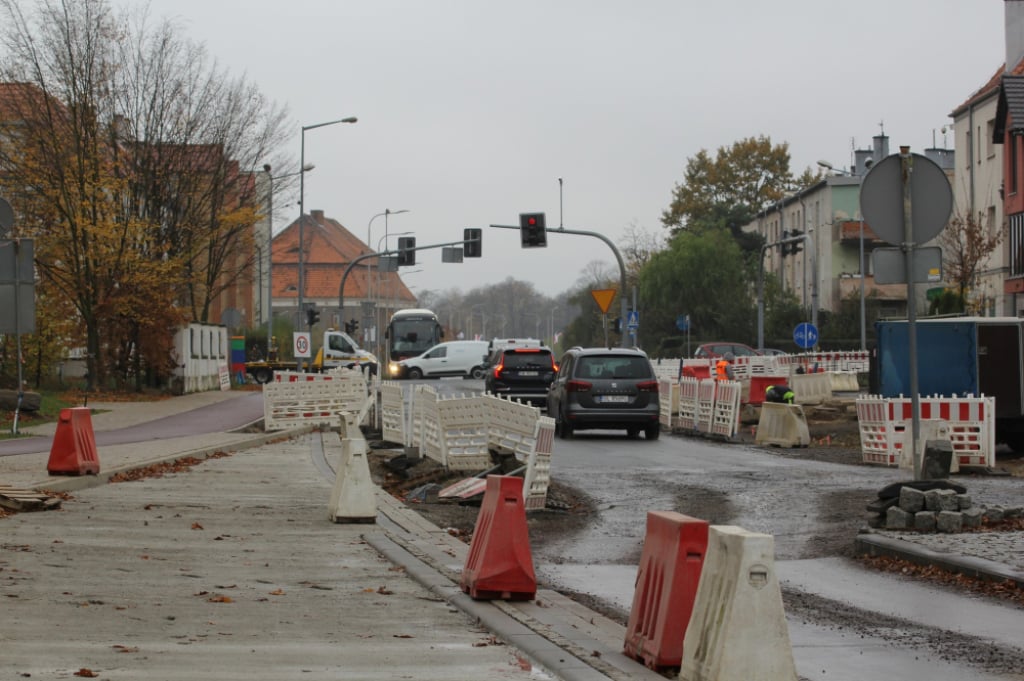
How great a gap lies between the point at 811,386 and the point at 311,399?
13.3 m

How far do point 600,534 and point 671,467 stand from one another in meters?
7.54

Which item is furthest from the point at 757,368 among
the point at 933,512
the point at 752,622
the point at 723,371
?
the point at 752,622

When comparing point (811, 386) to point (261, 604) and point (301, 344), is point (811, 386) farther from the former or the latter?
point (261, 604)

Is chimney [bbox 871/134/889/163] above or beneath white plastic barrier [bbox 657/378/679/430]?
above

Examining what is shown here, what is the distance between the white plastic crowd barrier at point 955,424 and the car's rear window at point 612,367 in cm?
730

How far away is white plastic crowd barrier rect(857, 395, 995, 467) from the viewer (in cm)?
1977

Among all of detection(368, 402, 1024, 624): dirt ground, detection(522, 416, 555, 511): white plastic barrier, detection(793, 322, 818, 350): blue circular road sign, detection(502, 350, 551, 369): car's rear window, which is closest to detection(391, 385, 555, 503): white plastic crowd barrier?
detection(522, 416, 555, 511): white plastic barrier

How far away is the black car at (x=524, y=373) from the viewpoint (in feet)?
120

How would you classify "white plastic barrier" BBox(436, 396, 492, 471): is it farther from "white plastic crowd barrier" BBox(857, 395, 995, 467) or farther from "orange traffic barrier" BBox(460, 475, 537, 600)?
"orange traffic barrier" BBox(460, 475, 537, 600)

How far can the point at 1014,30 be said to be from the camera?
2138 inches

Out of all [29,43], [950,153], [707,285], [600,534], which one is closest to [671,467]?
[600,534]

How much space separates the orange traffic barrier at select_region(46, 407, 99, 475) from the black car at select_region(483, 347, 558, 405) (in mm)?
19947

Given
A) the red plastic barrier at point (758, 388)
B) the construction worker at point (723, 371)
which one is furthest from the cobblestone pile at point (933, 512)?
the construction worker at point (723, 371)

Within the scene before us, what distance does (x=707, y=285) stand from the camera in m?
79.6
